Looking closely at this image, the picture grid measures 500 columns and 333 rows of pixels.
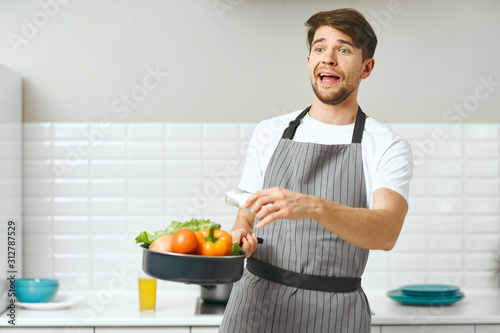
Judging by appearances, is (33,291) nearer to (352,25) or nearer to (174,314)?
(174,314)

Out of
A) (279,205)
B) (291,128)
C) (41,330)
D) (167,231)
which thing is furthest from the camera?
(41,330)

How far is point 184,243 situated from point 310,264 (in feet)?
1.39

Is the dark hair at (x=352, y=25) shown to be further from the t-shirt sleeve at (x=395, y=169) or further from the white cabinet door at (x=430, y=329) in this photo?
the white cabinet door at (x=430, y=329)

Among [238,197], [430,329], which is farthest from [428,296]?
[238,197]

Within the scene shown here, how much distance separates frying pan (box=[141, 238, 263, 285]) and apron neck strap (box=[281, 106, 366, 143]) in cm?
55

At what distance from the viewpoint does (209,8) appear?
2.68m

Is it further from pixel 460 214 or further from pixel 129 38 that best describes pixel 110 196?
pixel 460 214

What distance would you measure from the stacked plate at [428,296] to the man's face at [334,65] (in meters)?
1.14

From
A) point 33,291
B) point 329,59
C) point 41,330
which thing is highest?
point 329,59

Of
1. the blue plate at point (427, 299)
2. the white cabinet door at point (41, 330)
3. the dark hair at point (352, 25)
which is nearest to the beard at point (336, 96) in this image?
the dark hair at point (352, 25)

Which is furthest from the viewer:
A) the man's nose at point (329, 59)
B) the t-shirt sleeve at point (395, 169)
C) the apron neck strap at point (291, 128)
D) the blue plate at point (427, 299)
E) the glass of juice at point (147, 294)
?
the blue plate at point (427, 299)

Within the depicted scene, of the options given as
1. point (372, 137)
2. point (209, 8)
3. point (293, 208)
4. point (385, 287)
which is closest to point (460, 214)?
point (385, 287)

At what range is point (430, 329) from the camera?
220 centimetres

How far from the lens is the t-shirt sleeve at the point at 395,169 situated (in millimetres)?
1503
